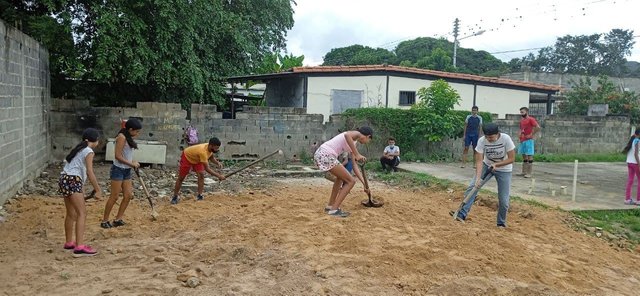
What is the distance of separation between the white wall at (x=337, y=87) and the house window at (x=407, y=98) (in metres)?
0.69

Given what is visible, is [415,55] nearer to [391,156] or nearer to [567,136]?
[567,136]

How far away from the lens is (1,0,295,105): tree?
11.1m

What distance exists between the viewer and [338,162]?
274 inches

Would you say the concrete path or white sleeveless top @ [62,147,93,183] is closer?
white sleeveless top @ [62,147,93,183]

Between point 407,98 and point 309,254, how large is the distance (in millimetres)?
12216

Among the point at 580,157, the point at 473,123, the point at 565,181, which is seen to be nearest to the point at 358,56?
the point at 580,157

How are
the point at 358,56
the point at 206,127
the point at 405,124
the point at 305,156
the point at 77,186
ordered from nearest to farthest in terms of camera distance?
the point at 77,186
the point at 206,127
the point at 305,156
the point at 405,124
the point at 358,56

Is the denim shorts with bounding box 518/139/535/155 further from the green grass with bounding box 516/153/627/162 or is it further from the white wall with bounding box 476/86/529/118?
the white wall with bounding box 476/86/529/118

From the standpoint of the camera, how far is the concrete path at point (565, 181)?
8.51 metres

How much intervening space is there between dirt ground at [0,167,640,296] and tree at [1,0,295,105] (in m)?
4.67

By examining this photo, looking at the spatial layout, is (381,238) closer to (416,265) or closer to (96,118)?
(416,265)

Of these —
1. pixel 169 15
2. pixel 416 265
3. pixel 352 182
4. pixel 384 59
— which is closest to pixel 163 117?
pixel 169 15

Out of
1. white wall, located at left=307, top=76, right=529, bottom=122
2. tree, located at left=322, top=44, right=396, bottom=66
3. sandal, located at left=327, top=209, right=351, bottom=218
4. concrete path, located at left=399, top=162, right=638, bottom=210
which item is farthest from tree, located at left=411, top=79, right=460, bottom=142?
tree, located at left=322, top=44, right=396, bottom=66

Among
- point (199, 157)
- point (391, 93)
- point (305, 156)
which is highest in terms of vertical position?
point (391, 93)
